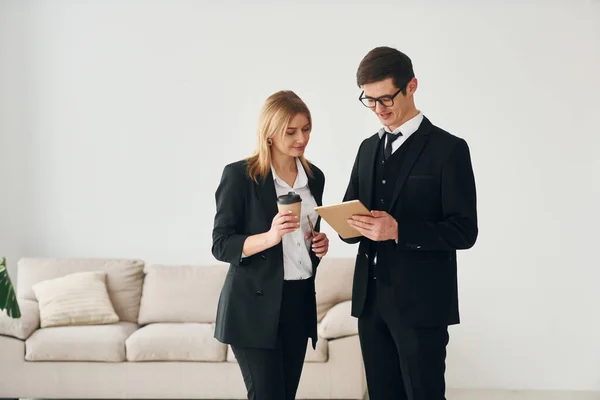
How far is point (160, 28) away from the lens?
528 centimetres

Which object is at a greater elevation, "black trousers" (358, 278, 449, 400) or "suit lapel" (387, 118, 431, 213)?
"suit lapel" (387, 118, 431, 213)

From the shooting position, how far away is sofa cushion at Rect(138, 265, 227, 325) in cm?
480

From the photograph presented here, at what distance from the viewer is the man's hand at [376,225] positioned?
2.31 metres

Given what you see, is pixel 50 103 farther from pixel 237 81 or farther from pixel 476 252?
pixel 476 252

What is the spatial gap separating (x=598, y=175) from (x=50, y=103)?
4042 millimetres

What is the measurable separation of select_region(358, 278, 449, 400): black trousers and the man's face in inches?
22.3

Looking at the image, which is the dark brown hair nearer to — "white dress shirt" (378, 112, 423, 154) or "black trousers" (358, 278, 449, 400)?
"white dress shirt" (378, 112, 423, 154)

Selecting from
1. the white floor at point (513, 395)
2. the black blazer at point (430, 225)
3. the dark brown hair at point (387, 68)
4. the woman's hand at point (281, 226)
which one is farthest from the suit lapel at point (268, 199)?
the white floor at point (513, 395)

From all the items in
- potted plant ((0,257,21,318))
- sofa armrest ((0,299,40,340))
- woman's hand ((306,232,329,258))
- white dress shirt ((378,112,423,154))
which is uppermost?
white dress shirt ((378,112,423,154))

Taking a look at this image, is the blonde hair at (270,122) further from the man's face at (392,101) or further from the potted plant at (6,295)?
the potted plant at (6,295)

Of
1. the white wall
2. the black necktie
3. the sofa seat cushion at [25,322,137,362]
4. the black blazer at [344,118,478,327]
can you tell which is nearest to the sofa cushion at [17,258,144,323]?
the white wall

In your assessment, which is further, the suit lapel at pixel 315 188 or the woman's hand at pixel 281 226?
the suit lapel at pixel 315 188

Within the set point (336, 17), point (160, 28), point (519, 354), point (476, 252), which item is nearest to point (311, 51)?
point (336, 17)

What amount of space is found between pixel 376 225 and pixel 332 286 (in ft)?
8.20
